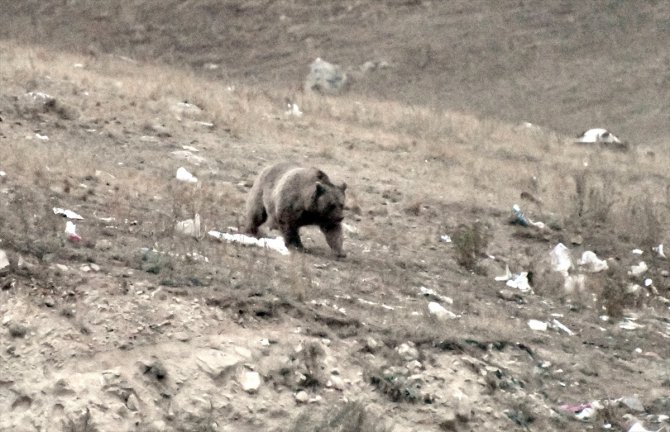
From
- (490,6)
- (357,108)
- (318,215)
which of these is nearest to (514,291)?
(318,215)

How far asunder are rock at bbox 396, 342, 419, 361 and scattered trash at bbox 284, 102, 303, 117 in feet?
37.6

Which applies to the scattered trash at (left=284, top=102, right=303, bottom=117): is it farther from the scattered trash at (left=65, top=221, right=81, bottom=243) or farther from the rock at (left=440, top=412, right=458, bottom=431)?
the rock at (left=440, top=412, right=458, bottom=431)

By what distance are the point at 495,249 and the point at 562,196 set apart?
3.34 meters

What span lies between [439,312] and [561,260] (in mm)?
3525

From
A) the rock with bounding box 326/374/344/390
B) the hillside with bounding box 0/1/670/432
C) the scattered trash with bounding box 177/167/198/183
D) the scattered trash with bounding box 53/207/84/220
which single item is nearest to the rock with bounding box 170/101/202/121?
the hillside with bounding box 0/1/670/432

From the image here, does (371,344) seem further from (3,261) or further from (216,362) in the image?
(3,261)

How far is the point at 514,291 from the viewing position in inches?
441

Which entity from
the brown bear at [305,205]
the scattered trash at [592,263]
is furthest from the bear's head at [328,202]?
the scattered trash at [592,263]

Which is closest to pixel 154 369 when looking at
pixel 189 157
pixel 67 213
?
pixel 67 213

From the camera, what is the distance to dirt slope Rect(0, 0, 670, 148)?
28.4 metres

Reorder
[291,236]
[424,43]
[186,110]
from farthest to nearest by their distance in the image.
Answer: [424,43] < [186,110] < [291,236]

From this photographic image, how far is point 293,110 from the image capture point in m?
20.1

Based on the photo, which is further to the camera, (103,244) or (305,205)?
(305,205)

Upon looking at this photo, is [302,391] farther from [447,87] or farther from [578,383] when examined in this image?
[447,87]
